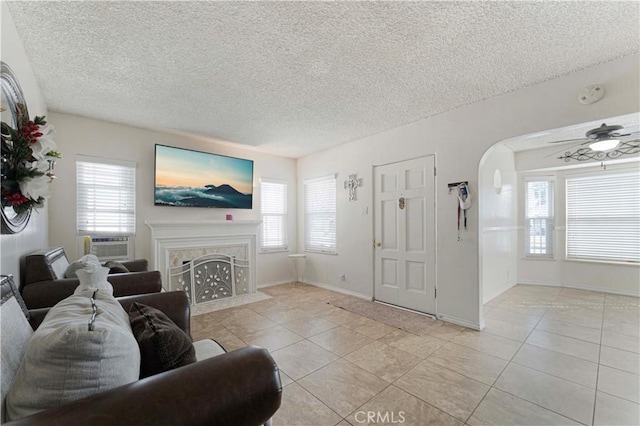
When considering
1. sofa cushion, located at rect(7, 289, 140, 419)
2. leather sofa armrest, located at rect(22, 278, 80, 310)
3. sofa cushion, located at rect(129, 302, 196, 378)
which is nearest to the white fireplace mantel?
leather sofa armrest, located at rect(22, 278, 80, 310)

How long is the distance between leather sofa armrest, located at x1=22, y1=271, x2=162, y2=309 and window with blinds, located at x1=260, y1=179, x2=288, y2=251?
2.60 meters

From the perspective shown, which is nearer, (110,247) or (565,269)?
(110,247)

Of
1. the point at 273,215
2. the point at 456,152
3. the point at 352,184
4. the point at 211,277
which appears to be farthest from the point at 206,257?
the point at 456,152

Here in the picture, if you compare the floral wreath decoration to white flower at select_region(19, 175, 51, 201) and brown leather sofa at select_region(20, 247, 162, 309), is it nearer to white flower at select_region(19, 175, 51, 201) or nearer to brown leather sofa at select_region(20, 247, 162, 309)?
white flower at select_region(19, 175, 51, 201)

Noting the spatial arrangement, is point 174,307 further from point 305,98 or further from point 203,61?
point 305,98

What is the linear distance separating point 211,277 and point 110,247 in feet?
4.50

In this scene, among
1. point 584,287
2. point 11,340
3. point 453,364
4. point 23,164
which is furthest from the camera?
point 584,287

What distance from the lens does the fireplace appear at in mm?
3879

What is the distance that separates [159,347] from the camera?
106 cm

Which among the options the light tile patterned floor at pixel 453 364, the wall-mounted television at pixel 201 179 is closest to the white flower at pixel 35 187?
the light tile patterned floor at pixel 453 364

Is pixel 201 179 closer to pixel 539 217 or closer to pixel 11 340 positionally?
pixel 11 340

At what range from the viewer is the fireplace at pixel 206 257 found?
388 centimetres

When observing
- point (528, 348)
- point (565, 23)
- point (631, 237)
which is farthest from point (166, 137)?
point (631, 237)

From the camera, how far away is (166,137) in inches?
159
